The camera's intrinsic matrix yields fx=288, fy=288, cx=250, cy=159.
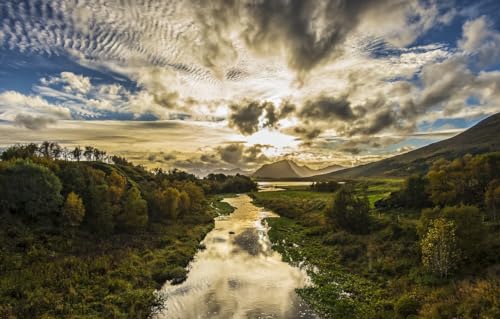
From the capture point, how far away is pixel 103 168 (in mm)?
90938

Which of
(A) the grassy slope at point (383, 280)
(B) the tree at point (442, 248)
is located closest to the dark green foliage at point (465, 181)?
(A) the grassy slope at point (383, 280)

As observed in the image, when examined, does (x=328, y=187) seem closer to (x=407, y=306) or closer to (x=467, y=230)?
(x=467, y=230)

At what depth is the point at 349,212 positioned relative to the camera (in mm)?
54188

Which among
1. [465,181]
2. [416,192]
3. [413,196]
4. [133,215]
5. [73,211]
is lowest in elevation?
[133,215]

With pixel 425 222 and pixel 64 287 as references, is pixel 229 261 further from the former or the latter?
pixel 425 222

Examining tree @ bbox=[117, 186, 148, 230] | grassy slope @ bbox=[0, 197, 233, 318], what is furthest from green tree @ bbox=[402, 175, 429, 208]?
tree @ bbox=[117, 186, 148, 230]

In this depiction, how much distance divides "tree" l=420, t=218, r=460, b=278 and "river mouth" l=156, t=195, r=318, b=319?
1383 cm

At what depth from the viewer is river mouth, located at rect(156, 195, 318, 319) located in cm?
2777

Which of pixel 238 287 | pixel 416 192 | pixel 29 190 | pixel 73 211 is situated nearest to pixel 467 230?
pixel 238 287

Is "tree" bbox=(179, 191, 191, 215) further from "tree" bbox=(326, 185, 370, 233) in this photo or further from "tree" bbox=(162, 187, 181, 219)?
"tree" bbox=(326, 185, 370, 233)

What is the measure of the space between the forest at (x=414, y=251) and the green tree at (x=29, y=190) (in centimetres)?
4068

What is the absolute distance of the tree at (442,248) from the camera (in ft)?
94.5

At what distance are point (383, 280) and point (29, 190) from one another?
183 ft

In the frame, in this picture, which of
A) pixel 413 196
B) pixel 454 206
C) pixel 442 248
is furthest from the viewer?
pixel 413 196
